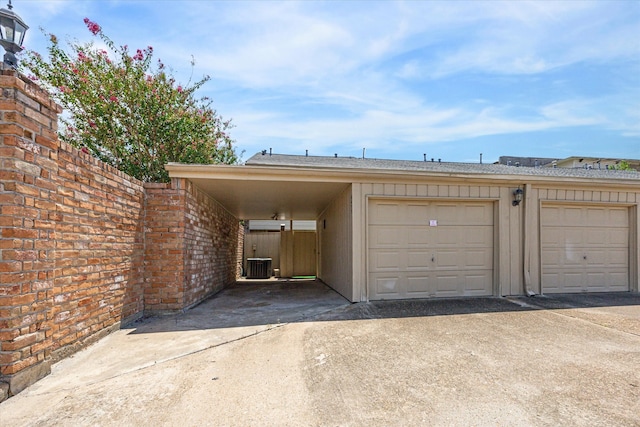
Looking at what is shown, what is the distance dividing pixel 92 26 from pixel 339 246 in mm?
7368

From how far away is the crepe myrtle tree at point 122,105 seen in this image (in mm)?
7000

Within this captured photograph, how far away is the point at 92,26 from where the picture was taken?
7270mm

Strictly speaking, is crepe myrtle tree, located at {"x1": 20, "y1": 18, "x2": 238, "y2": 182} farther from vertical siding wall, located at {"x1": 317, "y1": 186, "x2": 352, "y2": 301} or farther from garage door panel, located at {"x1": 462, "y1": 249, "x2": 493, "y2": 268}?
garage door panel, located at {"x1": 462, "y1": 249, "x2": 493, "y2": 268}

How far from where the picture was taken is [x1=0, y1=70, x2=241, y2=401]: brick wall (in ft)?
8.37

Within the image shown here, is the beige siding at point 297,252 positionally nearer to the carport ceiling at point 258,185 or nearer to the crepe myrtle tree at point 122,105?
the carport ceiling at point 258,185

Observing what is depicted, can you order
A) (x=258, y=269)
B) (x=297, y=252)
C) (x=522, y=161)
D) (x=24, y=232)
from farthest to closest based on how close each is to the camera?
(x=522, y=161)
(x=297, y=252)
(x=258, y=269)
(x=24, y=232)

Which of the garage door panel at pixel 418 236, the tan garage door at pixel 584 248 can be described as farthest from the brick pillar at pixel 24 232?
the tan garage door at pixel 584 248

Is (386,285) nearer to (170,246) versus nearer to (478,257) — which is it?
(478,257)

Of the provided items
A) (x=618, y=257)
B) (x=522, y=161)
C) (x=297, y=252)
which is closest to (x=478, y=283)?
(x=618, y=257)

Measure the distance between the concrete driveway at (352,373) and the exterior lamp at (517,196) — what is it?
7.59 feet

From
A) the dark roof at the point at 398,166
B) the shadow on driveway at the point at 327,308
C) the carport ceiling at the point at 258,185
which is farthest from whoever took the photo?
the dark roof at the point at 398,166

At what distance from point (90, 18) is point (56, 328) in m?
7.29

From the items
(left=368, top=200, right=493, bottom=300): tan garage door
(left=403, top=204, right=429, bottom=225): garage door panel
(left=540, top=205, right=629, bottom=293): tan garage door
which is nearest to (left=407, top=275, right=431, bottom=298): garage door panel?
(left=368, top=200, right=493, bottom=300): tan garage door

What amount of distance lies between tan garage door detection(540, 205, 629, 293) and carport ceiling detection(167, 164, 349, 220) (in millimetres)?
4596
